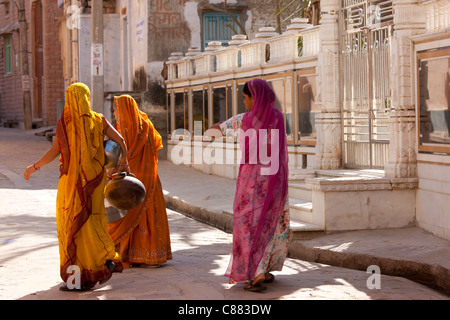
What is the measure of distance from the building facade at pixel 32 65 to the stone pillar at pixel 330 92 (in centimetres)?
2600

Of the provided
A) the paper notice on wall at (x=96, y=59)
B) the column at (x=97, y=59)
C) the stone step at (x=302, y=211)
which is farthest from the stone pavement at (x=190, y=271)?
the paper notice on wall at (x=96, y=59)

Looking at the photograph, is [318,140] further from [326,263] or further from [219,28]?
[219,28]

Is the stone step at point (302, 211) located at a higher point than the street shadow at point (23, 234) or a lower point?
Answer: higher

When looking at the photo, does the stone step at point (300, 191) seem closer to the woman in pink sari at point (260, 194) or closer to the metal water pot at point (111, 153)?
the woman in pink sari at point (260, 194)

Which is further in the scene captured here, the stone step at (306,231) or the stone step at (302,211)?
Result: the stone step at (302,211)

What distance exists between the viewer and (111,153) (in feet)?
22.7

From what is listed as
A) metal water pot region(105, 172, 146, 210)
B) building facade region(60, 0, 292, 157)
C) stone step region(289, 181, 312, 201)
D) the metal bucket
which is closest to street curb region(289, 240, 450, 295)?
stone step region(289, 181, 312, 201)

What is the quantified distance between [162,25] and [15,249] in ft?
46.6

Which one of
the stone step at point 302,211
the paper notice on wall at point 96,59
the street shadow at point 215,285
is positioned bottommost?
the street shadow at point 215,285

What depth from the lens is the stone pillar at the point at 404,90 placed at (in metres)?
9.31

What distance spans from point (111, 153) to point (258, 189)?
4.03 ft

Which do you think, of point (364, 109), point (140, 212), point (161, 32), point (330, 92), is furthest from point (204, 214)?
point (161, 32)

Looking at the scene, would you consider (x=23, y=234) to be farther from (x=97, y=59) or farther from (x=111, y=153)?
(x=97, y=59)

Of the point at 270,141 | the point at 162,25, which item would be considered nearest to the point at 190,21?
the point at 162,25
